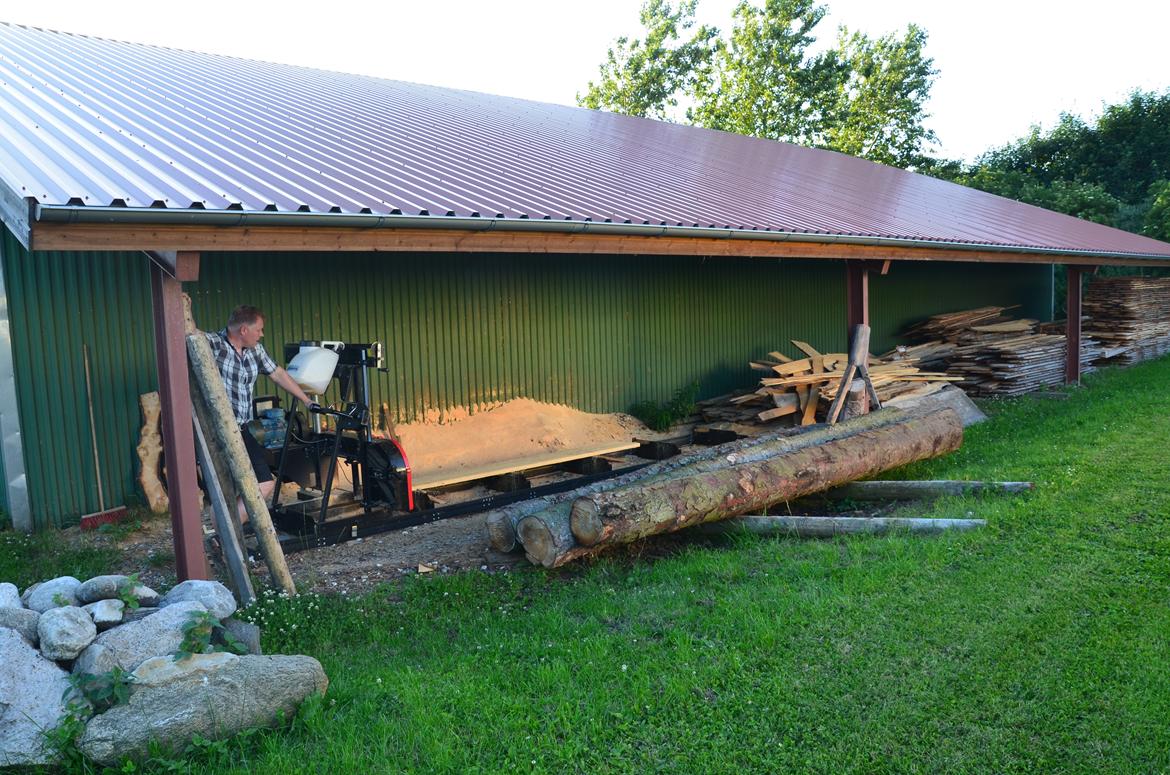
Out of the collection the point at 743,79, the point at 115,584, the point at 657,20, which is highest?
the point at 657,20

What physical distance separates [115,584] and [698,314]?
9.79m

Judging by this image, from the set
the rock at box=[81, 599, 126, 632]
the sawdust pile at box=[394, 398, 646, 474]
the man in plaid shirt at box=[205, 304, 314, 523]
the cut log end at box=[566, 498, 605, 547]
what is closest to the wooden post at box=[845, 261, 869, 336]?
the sawdust pile at box=[394, 398, 646, 474]

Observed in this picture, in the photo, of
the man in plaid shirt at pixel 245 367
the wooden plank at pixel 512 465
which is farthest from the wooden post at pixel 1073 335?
the man in plaid shirt at pixel 245 367

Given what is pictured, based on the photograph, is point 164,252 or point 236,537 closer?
point 164,252

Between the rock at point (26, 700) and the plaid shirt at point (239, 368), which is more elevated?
the plaid shirt at point (239, 368)

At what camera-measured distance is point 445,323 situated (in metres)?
10.2

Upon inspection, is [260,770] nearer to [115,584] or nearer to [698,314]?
[115,584]

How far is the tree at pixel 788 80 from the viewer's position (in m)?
35.2

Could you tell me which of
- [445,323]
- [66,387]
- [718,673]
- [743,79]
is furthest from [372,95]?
[743,79]

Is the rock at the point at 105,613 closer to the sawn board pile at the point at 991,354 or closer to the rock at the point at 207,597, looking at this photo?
the rock at the point at 207,597

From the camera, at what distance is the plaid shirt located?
6.52 m

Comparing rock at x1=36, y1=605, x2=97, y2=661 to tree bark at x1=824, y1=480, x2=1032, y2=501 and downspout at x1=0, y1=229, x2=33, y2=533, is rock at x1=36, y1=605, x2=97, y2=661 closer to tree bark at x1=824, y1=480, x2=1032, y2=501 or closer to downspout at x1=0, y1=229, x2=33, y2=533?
downspout at x1=0, y1=229, x2=33, y2=533

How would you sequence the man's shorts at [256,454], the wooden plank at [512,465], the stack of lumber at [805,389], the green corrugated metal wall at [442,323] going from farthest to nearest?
the stack of lumber at [805,389]
the wooden plank at [512,465]
the green corrugated metal wall at [442,323]
the man's shorts at [256,454]

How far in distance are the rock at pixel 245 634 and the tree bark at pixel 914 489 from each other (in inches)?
206
